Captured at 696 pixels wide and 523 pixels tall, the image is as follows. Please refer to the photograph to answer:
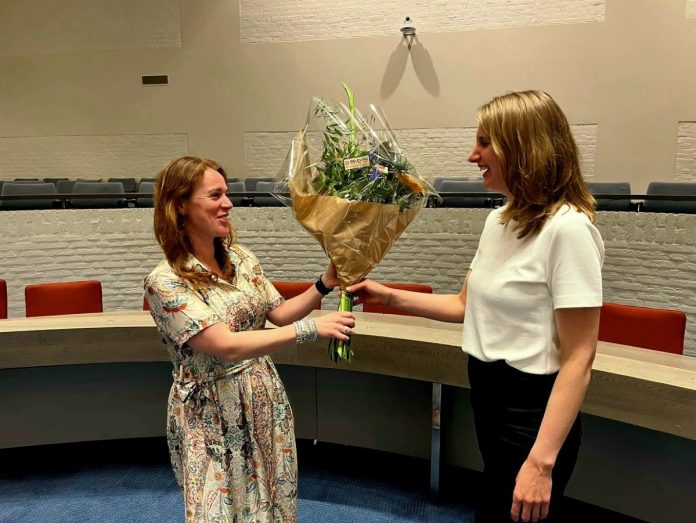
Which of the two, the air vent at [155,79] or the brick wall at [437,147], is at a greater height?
the air vent at [155,79]

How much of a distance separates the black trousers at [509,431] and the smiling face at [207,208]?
731 mm

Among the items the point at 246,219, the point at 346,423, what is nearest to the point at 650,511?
the point at 346,423

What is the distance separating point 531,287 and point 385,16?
29.0ft

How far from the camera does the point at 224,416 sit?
1.49 m

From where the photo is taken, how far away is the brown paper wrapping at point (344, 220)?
4.41 ft

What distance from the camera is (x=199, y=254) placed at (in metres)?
1.51

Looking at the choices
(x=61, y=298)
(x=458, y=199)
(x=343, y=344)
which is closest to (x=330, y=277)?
(x=343, y=344)

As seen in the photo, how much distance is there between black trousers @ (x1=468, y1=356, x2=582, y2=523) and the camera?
1.15 metres

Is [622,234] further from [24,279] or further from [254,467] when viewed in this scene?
[24,279]

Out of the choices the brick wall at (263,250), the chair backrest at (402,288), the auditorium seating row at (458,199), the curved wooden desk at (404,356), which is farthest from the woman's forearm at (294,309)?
the brick wall at (263,250)

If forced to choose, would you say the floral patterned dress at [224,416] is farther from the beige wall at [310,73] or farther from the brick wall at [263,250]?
the beige wall at [310,73]

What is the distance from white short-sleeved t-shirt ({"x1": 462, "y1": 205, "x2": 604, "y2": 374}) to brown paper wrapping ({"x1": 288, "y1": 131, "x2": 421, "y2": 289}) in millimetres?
249

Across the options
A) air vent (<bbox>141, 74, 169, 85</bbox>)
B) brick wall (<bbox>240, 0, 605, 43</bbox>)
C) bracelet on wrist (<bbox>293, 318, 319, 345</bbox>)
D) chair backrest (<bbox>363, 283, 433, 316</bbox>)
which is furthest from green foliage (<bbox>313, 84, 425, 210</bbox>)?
air vent (<bbox>141, 74, 169, 85</bbox>)

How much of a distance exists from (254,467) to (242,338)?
0.40m
